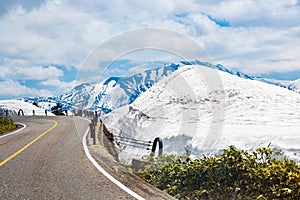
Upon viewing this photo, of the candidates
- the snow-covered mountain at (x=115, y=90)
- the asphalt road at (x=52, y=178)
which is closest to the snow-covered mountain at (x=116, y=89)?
the snow-covered mountain at (x=115, y=90)

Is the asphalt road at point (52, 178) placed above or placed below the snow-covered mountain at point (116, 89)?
below

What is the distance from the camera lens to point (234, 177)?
7.21 meters

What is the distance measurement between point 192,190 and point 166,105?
2930cm

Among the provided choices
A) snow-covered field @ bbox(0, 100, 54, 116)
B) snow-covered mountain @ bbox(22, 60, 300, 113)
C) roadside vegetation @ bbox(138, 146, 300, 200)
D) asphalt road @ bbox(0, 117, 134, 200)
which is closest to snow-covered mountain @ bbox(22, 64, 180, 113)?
snow-covered mountain @ bbox(22, 60, 300, 113)

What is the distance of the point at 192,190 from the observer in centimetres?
754

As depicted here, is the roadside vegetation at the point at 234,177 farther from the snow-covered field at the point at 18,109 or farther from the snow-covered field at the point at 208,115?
the snow-covered field at the point at 18,109

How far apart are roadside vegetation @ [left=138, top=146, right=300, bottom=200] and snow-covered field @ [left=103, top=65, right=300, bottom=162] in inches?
465

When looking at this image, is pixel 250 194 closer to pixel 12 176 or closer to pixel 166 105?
pixel 12 176

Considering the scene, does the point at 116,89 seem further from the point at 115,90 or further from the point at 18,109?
the point at 18,109

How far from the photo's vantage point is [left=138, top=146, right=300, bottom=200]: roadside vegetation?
6.18m

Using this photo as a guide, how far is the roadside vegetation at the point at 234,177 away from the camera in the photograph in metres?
6.18

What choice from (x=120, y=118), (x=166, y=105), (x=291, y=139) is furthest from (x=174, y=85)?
(x=291, y=139)

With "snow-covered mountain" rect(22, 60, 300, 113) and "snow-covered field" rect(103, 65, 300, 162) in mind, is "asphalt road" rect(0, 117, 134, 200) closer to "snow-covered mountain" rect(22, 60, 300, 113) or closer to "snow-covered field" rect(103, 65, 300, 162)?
"snow-covered mountain" rect(22, 60, 300, 113)

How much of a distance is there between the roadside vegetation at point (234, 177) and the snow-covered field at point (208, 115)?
11811 millimetres
